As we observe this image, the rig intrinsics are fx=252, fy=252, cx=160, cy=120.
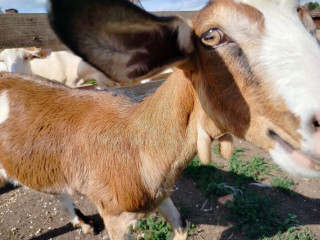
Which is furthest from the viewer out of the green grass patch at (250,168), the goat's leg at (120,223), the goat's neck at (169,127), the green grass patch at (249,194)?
the green grass patch at (250,168)

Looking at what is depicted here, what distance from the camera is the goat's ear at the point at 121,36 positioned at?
992mm

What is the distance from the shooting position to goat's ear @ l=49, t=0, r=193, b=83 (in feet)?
3.25

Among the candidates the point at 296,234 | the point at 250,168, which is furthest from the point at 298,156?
the point at 250,168

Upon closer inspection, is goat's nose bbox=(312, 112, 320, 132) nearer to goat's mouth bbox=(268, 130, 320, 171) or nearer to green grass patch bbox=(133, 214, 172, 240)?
goat's mouth bbox=(268, 130, 320, 171)

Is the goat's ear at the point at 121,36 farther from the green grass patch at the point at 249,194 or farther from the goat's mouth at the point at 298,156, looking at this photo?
the green grass patch at the point at 249,194

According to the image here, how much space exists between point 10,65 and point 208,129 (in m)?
6.06

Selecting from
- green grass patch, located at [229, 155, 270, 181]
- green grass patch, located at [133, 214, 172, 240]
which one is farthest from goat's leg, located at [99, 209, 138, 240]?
green grass patch, located at [229, 155, 270, 181]

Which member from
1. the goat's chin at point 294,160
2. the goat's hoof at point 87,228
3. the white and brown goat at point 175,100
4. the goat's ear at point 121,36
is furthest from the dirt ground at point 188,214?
the goat's ear at point 121,36

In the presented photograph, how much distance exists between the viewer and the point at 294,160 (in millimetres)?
1178

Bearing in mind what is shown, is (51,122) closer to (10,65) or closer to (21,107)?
(21,107)

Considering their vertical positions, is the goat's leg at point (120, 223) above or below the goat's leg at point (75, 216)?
above

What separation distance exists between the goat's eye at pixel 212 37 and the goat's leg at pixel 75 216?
284cm

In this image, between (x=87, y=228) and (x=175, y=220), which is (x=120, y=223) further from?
(x=87, y=228)

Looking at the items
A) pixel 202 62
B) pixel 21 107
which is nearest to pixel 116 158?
pixel 202 62
